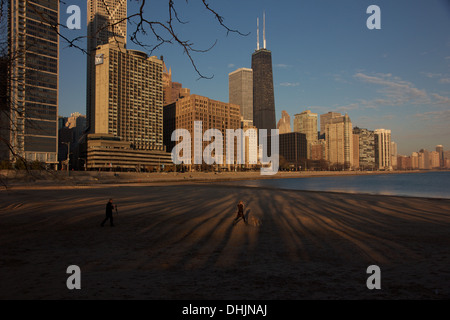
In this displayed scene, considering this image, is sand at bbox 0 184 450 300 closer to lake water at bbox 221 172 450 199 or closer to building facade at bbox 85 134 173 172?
lake water at bbox 221 172 450 199

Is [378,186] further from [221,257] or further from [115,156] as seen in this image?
[115,156]

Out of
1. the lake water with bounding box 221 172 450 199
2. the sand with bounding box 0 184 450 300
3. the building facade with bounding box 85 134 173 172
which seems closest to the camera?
the sand with bounding box 0 184 450 300

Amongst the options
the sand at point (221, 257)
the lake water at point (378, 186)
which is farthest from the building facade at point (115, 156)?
the sand at point (221, 257)

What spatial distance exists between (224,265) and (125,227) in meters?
8.15

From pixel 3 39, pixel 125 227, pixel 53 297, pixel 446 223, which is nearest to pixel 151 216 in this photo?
pixel 125 227

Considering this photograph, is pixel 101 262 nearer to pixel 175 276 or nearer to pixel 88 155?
pixel 175 276

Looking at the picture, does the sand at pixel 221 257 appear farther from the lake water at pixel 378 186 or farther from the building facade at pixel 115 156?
the building facade at pixel 115 156

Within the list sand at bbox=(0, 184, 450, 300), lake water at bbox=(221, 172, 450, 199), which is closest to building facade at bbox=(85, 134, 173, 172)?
lake water at bbox=(221, 172, 450, 199)

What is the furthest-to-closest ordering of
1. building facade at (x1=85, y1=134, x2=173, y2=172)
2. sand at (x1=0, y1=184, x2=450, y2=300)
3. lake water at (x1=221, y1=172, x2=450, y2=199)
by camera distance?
building facade at (x1=85, y1=134, x2=173, y2=172)
lake water at (x1=221, y1=172, x2=450, y2=199)
sand at (x1=0, y1=184, x2=450, y2=300)

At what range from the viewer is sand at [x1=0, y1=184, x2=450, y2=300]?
22.2 feet

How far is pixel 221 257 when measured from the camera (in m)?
9.83

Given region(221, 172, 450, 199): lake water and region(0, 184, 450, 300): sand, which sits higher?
region(0, 184, 450, 300): sand

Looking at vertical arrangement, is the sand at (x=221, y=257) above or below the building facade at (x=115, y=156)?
below

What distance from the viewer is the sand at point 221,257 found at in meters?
6.78
